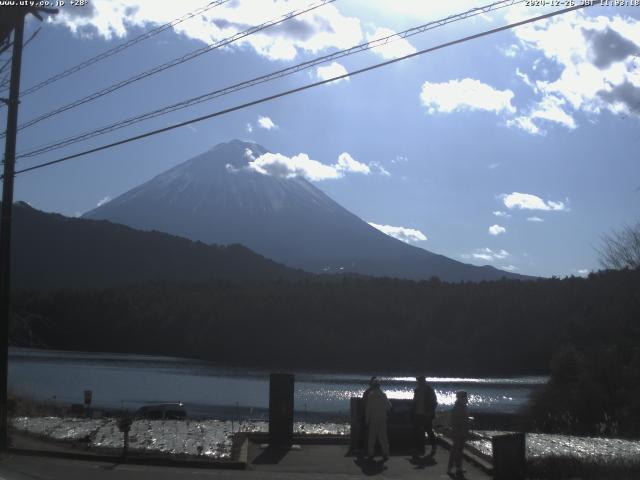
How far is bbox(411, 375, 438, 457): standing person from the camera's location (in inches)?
600

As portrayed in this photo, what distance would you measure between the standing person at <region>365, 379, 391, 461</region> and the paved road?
30cm

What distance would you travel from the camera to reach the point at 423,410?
49.9 feet

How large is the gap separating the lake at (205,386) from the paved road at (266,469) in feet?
72.4

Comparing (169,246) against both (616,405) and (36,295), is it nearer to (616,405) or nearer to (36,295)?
(36,295)

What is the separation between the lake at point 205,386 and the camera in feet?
152

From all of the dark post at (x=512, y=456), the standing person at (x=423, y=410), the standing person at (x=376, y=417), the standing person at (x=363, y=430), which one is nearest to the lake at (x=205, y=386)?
the standing person at (x=423, y=410)

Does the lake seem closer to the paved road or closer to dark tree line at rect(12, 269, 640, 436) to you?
dark tree line at rect(12, 269, 640, 436)

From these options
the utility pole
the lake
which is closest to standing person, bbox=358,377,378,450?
the utility pole

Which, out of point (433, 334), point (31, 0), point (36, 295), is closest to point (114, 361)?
point (36, 295)

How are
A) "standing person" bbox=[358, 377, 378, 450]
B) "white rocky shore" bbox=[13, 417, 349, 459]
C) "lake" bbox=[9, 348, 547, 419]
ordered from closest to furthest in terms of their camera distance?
"standing person" bbox=[358, 377, 378, 450], "white rocky shore" bbox=[13, 417, 349, 459], "lake" bbox=[9, 348, 547, 419]

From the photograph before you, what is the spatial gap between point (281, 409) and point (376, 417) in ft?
8.43

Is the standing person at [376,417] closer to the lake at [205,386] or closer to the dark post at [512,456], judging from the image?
the dark post at [512,456]

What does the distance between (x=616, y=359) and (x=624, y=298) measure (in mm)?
4010

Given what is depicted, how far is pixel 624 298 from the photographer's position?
36.4 m
